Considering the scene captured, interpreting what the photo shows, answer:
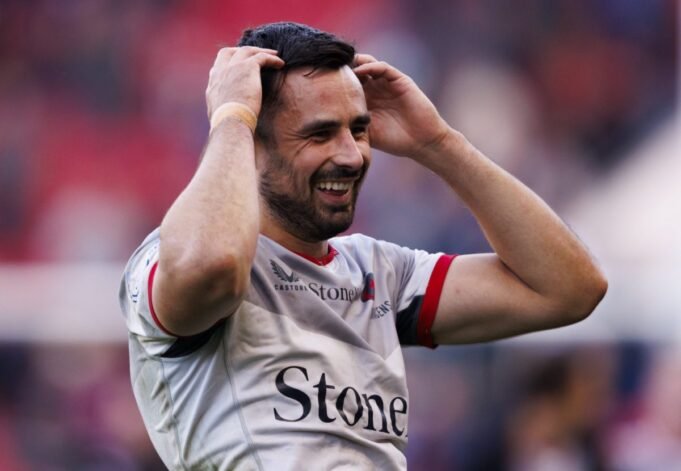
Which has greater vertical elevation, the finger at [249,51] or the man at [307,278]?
the finger at [249,51]

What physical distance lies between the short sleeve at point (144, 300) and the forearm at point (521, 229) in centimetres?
102

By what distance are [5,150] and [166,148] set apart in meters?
1.01

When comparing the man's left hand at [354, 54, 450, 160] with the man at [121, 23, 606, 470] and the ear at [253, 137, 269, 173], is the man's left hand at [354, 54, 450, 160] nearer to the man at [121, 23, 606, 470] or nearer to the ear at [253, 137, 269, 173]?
the man at [121, 23, 606, 470]

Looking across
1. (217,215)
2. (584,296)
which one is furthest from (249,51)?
(584,296)

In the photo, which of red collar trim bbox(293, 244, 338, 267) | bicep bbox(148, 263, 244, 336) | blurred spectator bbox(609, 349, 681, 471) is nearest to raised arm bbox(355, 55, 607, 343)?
red collar trim bbox(293, 244, 338, 267)

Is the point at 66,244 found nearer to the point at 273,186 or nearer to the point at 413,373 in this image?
the point at 413,373

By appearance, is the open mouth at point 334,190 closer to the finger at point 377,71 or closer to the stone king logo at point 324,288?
the stone king logo at point 324,288

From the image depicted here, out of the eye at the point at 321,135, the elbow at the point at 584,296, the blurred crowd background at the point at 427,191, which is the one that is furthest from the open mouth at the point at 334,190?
the blurred crowd background at the point at 427,191

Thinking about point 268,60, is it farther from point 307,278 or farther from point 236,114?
point 307,278

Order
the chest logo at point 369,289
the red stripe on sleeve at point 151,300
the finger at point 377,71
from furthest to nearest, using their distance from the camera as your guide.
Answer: the finger at point 377,71
the chest logo at point 369,289
the red stripe on sleeve at point 151,300

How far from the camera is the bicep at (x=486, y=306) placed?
3957 millimetres

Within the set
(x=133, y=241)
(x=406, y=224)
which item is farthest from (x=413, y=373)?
(x=133, y=241)

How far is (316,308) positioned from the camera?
3.52m

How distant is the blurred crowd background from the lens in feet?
25.7
